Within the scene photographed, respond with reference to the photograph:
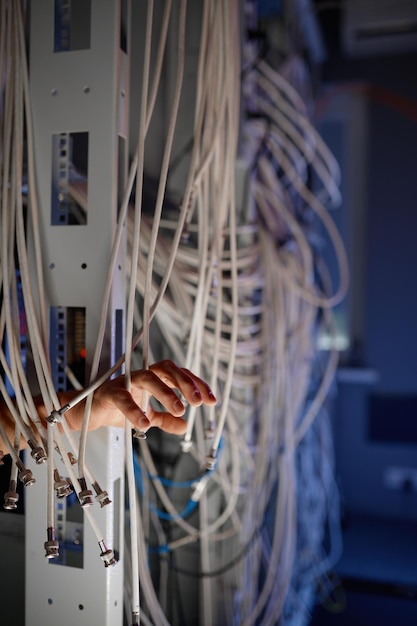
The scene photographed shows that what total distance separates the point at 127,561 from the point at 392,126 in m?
2.46

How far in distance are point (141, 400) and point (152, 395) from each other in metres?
0.03

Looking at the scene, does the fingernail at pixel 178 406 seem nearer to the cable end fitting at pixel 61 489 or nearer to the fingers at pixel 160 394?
the fingers at pixel 160 394

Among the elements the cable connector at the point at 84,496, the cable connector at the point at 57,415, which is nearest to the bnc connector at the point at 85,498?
the cable connector at the point at 84,496

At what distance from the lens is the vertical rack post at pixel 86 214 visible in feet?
2.81

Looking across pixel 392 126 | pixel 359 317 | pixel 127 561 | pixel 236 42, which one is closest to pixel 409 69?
pixel 392 126

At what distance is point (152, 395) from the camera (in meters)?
0.77

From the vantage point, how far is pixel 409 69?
9.14ft

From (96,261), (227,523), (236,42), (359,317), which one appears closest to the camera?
(96,261)

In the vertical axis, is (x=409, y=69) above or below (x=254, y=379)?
above

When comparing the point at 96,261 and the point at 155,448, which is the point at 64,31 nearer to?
the point at 96,261

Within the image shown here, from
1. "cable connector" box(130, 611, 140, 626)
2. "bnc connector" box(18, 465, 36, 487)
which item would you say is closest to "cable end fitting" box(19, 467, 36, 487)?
"bnc connector" box(18, 465, 36, 487)

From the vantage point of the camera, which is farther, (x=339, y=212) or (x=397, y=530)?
(x=339, y=212)

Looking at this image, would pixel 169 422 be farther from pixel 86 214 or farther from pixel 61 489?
pixel 86 214

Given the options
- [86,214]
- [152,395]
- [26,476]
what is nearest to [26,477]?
[26,476]
